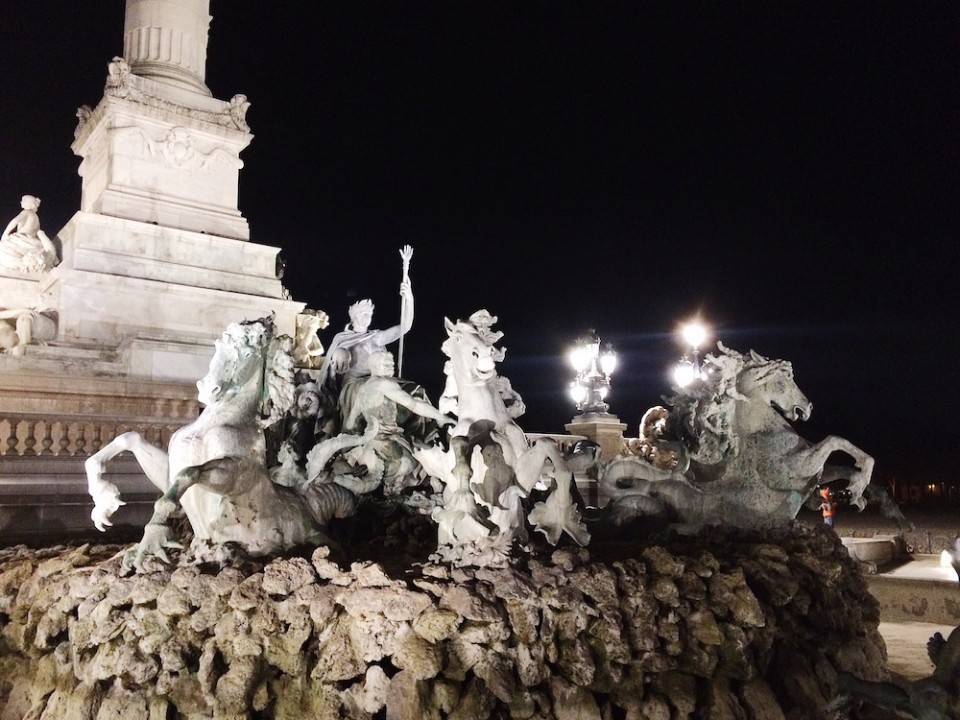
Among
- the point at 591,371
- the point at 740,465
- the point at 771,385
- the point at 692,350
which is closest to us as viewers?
the point at 740,465

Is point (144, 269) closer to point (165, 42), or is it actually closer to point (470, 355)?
point (165, 42)

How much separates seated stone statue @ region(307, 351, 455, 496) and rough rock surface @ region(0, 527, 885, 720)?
3.00 metres

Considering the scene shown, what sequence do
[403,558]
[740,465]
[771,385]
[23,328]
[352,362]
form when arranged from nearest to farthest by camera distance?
[403,558] < [740,465] < [771,385] < [352,362] < [23,328]

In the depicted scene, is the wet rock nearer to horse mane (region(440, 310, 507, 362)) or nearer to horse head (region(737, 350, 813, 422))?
horse mane (region(440, 310, 507, 362))

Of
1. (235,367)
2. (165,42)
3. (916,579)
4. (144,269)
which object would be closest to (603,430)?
(916,579)

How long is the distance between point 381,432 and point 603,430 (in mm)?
9240

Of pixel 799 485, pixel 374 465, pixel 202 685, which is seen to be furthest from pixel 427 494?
pixel 202 685

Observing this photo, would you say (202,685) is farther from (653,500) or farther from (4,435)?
(4,435)

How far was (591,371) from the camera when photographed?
17156mm

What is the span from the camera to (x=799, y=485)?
7.23 meters

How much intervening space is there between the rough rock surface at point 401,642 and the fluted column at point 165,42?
34.3 feet

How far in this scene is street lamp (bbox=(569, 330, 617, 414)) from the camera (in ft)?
55.3

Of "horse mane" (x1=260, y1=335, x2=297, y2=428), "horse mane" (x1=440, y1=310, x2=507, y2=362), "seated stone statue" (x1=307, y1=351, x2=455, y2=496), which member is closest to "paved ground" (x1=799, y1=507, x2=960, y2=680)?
"horse mane" (x1=440, y1=310, x2=507, y2=362)

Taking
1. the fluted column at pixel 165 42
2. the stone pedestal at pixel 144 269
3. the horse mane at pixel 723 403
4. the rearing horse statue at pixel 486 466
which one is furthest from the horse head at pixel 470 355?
the fluted column at pixel 165 42
